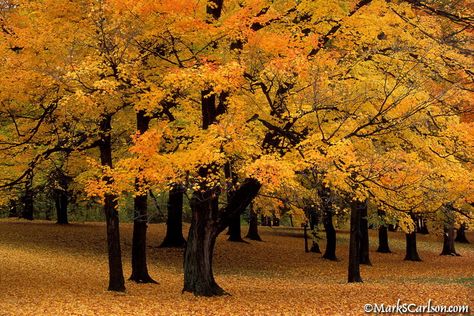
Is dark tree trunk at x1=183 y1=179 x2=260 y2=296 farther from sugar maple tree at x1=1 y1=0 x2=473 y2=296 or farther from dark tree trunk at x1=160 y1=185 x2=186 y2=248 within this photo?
dark tree trunk at x1=160 y1=185 x2=186 y2=248

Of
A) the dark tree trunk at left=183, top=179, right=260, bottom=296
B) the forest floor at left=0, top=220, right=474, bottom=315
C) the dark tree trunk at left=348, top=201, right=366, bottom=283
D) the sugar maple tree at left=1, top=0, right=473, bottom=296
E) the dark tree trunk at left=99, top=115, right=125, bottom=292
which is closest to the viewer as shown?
the sugar maple tree at left=1, top=0, right=473, bottom=296

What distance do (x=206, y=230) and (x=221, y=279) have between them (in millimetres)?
6212

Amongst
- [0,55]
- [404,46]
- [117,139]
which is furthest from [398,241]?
[0,55]

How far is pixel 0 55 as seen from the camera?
16.6m

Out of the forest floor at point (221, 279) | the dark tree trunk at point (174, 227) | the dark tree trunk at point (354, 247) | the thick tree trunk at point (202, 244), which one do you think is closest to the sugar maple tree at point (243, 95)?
the thick tree trunk at point (202, 244)

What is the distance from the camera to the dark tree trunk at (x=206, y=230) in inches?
655

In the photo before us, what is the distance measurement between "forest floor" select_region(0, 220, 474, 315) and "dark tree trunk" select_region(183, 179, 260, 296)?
1.85ft

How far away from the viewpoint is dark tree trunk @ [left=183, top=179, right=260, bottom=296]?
16.6 m

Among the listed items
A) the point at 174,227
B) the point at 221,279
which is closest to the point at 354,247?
the point at 221,279

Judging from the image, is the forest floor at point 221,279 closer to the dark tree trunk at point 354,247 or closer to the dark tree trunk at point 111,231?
the dark tree trunk at point 111,231

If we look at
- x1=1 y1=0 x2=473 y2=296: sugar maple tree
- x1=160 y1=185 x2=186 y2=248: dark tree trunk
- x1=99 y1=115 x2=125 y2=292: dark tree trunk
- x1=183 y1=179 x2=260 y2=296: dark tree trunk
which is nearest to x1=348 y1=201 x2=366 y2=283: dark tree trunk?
x1=1 y1=0 x2=473 y2=296: sugar maple tree

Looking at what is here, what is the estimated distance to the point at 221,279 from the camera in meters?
22.4

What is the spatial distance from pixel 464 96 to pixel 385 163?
161 inches

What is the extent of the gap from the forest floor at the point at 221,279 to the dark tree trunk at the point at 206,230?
0.56m
